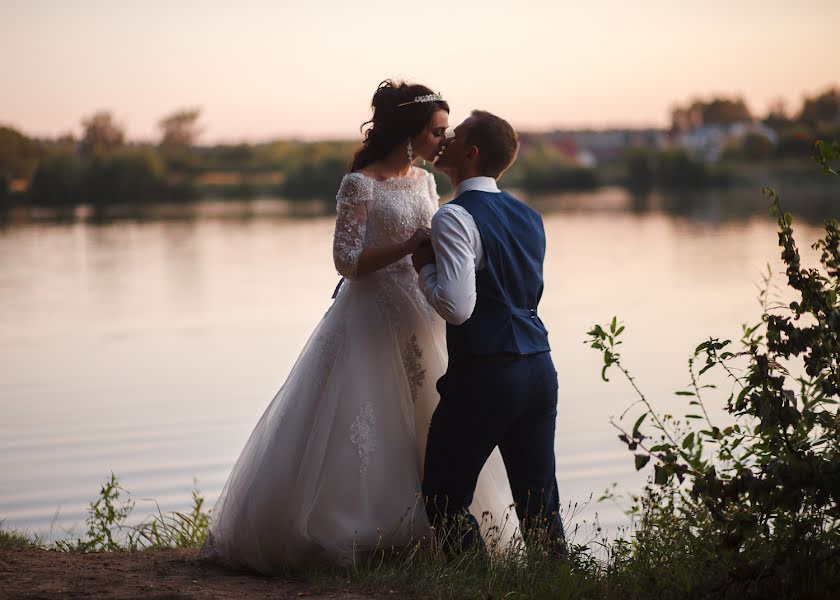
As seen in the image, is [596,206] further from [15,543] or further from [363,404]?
[363,404]

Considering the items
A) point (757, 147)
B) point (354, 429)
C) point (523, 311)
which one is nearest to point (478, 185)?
point (523, 311)

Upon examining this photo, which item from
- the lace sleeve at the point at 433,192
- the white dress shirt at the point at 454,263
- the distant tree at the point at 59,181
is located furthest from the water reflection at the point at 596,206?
the white dress shirt at the point at 454,263

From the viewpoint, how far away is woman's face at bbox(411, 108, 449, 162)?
3.82 meters

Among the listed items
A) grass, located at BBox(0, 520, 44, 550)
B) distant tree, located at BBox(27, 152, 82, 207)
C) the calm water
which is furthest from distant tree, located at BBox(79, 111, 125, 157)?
grass, located at BBox(0, 520, 44, 550)

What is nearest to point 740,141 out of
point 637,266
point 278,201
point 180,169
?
point 278,201

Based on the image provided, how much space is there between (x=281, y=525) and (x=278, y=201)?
179 ft

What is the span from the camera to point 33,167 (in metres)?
48.0

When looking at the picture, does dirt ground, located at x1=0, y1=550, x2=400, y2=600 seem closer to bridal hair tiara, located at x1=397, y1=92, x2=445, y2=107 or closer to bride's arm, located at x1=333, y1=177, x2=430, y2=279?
bride's arm, located at x1=333, y1=177, x2=430, y2=279

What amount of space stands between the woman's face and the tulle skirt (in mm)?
469

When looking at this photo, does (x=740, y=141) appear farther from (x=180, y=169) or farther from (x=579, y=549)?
(x=579, y=549)

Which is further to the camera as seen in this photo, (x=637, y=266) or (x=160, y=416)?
(x=637, y=266)

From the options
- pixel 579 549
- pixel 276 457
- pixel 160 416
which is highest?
pixel 276 457

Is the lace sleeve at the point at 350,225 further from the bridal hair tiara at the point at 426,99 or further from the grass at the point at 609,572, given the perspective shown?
the grass at the point at 609,572

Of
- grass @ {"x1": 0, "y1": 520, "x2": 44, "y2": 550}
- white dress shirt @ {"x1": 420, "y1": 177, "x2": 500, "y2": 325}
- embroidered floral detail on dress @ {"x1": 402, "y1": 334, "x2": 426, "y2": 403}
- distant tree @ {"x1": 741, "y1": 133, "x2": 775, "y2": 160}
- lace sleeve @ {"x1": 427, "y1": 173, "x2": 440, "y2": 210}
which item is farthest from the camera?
distant tree @ {"x1": 741, "y1": 133, "x2": 775, "y2": 160}
